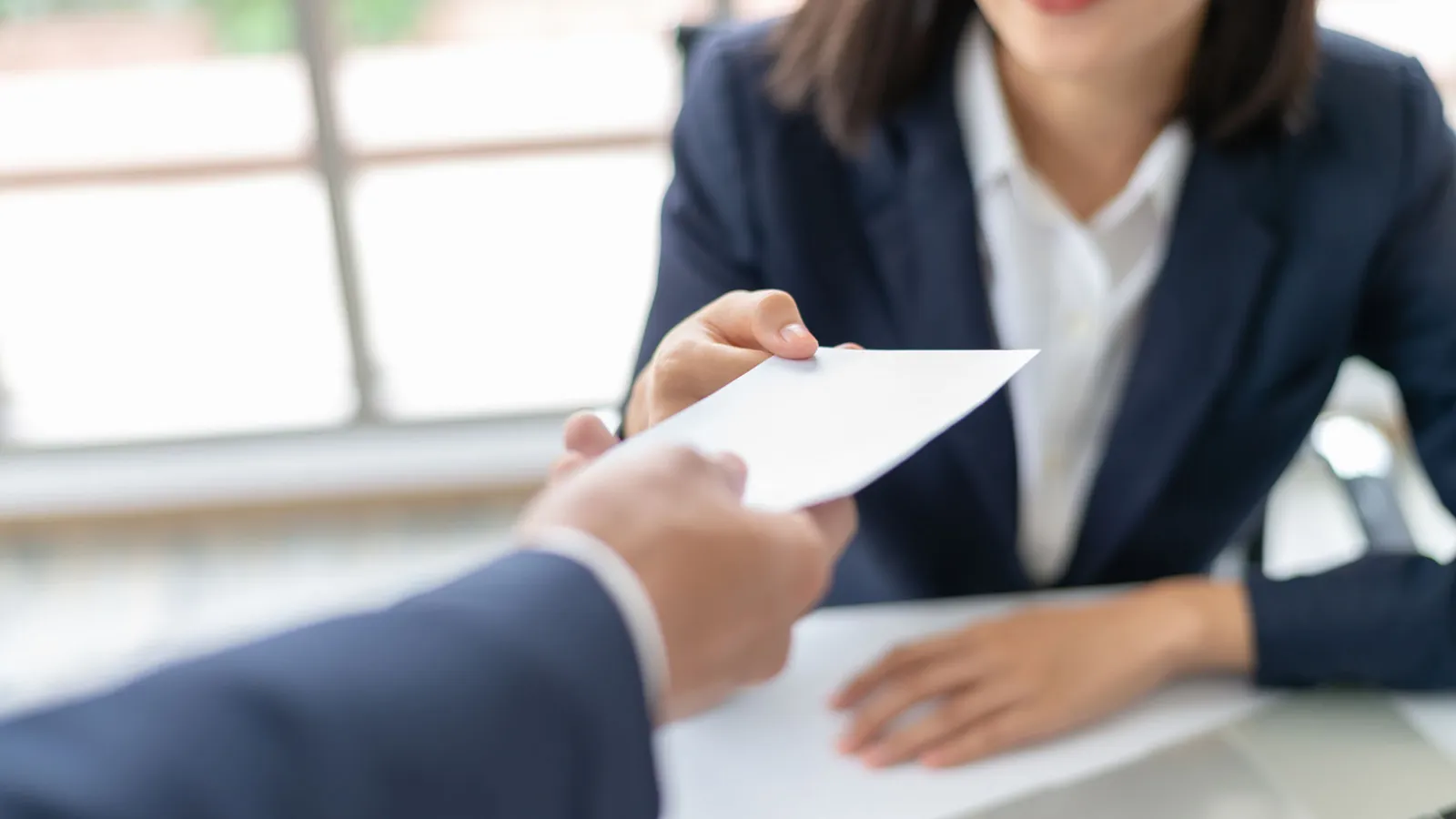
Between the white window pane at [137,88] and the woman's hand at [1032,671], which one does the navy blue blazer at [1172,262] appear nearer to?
the woman's hand at [1032,671]

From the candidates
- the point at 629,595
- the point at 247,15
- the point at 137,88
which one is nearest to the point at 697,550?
the point at 629,595

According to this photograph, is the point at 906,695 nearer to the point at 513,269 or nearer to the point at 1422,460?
the point at 1422,460

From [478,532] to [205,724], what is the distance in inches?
69.0

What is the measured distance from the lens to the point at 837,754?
0.70m

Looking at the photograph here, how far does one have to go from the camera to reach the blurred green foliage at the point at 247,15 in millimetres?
1994

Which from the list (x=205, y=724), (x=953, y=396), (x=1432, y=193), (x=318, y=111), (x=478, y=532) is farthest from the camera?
(x=478, y=532)

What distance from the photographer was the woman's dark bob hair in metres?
0.87

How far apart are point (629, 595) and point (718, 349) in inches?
8.5

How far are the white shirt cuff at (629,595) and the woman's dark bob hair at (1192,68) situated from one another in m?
0.54

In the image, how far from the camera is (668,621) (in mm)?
433

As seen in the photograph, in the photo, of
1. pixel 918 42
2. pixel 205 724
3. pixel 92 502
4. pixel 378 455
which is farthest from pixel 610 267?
pixel 205 724

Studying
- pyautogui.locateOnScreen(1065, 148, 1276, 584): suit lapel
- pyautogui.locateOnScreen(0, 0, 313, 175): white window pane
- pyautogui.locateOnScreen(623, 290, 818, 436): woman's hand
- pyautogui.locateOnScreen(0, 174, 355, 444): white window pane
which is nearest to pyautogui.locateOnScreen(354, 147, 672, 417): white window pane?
pyautogui.locateOnScreen(0, 174, 355, 444): white window pane

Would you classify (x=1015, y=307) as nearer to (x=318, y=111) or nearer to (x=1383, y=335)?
(x=1383, y=335)

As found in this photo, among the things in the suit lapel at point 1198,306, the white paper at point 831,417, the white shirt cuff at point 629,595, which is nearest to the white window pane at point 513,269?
the suit lapel at point 1198,306
